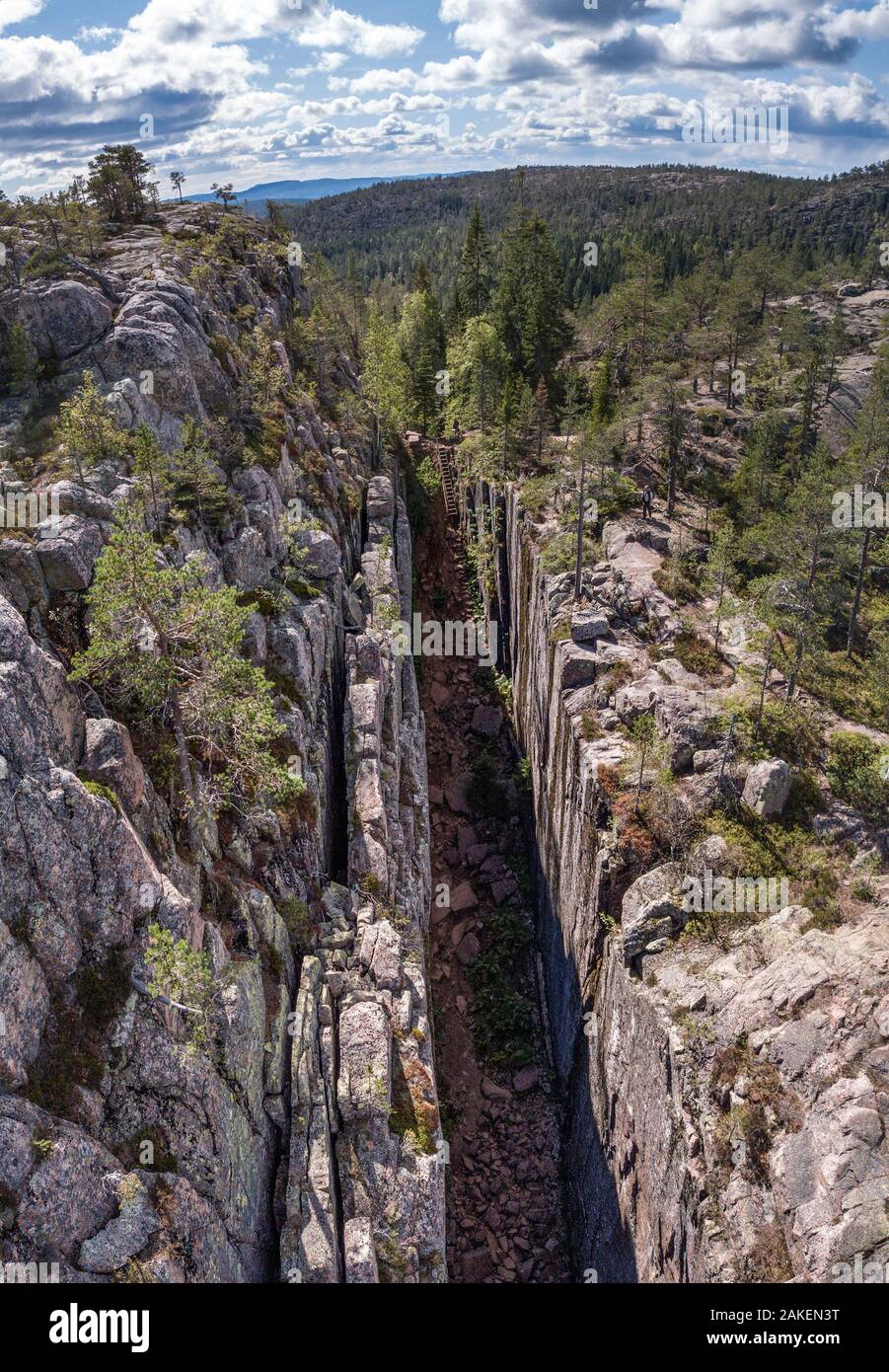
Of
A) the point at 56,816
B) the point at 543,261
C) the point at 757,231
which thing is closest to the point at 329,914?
the point at 56,816

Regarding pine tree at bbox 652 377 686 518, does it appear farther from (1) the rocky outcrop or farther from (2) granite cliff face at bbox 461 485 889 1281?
(1) the rocky outcrop

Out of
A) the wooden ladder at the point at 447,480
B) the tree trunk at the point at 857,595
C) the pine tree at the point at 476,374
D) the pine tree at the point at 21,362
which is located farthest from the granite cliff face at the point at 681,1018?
the wooden ladder at the point at 447,480

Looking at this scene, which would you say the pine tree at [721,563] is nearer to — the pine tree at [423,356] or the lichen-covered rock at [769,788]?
the lichen-covered rock at [769,788]

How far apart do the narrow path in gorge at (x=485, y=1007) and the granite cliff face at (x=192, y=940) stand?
6503 millimetres

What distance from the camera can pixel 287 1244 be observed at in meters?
17.0

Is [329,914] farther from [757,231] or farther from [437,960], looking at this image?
[757,231]

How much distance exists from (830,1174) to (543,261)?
73.0m

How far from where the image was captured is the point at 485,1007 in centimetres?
3709

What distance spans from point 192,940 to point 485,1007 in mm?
24081

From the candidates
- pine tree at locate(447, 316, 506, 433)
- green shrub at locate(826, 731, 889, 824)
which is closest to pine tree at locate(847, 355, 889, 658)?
green shrub at locate(826, 731, 889, 824)

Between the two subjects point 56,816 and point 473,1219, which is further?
point 473,1219

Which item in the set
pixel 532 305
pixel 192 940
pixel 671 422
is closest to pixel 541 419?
pixel 671 422

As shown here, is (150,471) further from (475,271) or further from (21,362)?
Result: (475,271)

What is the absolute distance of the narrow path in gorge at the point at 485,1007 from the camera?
1176 inches
